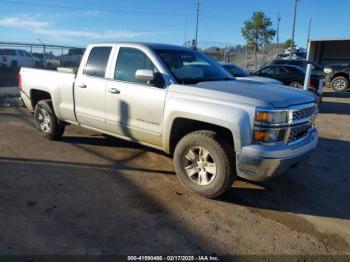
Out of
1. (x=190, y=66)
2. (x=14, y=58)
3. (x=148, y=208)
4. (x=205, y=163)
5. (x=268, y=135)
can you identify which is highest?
(x=190, y=66)

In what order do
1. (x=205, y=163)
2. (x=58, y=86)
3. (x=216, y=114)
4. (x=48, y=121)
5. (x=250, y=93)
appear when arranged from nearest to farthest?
(x=216, y=114), (x=250, y=93), (x=205, y=163), (x=58, y=86), (x=48, y=121)

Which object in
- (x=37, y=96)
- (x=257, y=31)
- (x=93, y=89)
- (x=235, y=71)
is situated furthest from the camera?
(x=257, y=31)

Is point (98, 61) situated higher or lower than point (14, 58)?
higher

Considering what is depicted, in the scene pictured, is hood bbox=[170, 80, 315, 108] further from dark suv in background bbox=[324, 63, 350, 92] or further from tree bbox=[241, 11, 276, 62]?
tree bbox=[241, 11, 276, 62]

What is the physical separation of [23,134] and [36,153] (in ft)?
5.20

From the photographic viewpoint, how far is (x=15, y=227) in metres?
3.43

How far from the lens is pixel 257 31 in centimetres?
4022

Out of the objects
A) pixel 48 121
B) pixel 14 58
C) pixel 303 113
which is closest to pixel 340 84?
pixel 303 113

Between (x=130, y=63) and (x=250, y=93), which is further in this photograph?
(x=130, y=63)

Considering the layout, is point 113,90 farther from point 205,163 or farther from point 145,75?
point 205,163

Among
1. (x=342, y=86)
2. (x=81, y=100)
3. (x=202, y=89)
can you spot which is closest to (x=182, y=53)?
(x=202, y=89)

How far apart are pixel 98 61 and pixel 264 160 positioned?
10.4 feet

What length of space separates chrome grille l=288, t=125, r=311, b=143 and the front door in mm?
1646

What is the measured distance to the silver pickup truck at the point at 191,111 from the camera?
374cm
